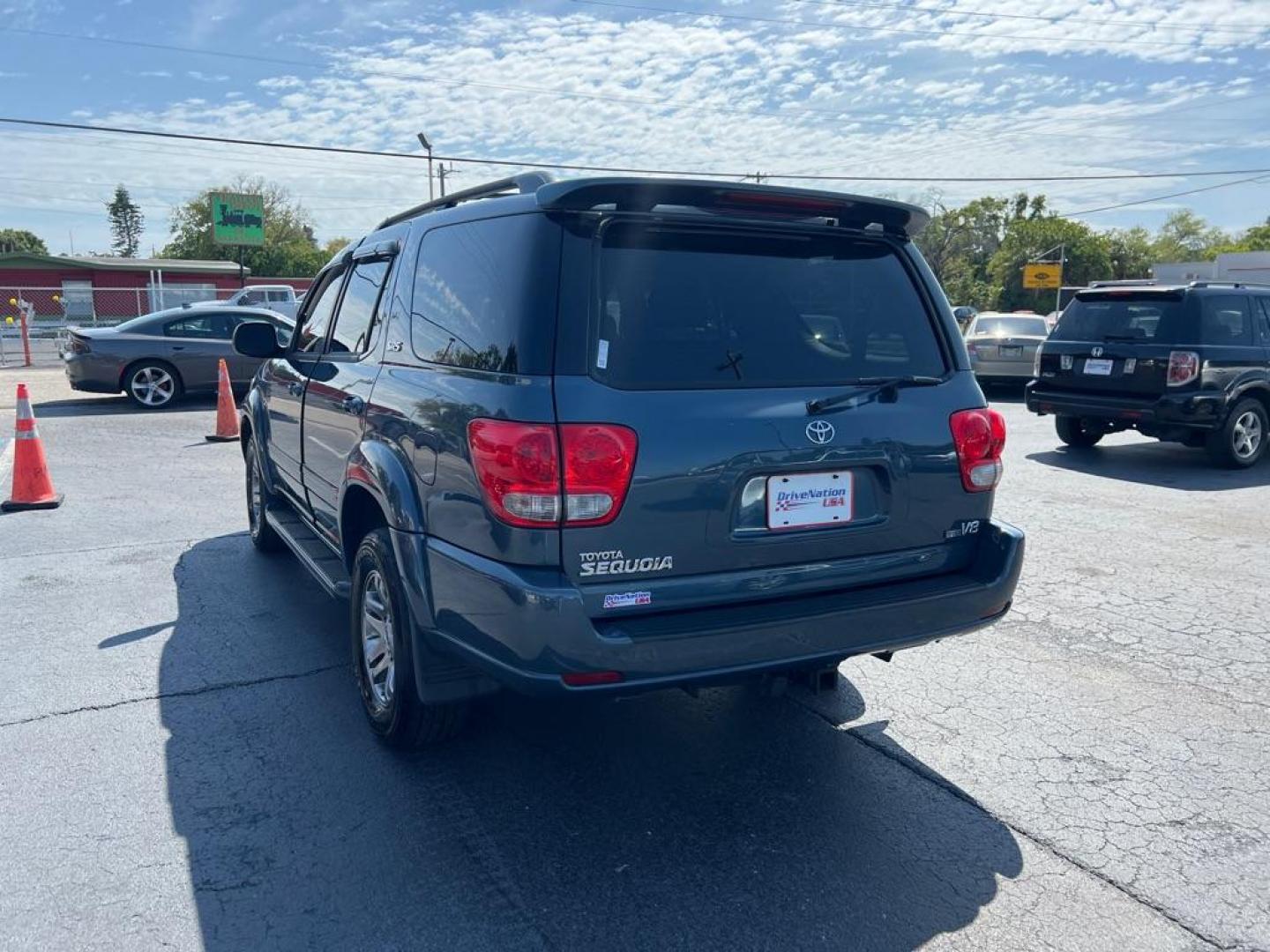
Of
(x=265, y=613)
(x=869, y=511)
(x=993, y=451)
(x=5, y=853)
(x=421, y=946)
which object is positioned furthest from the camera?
(x=265, y=613)

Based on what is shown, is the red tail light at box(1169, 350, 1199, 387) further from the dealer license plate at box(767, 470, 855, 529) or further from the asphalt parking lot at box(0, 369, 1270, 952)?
the dealer license plate at box(767, 470, 855, 529)

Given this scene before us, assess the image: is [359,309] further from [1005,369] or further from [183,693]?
[1005,369]

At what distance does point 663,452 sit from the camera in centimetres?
293

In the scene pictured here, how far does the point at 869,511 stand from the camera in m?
3.31

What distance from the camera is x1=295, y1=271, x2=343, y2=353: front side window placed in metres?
5.08

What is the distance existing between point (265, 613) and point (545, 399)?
329 cm

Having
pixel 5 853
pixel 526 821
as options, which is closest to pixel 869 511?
A: pixel 526 821

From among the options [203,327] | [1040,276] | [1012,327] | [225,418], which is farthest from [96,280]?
[1040,276]

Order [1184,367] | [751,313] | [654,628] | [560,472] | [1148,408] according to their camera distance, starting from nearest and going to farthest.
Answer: [560,472] < [654,628] < [751,313] < [1184,367] < [1148,408]

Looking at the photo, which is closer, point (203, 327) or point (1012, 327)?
point (203, 327)

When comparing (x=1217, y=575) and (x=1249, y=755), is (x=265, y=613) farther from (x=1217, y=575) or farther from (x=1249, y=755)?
(x=1217, y=575)

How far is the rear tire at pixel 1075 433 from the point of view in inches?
446

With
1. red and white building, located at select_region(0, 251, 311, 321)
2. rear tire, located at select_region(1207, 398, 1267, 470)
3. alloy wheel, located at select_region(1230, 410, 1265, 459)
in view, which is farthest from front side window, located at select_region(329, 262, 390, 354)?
red and white building, located at select_region(0, 251, 311, 321)

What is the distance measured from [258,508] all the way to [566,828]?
416 cm
